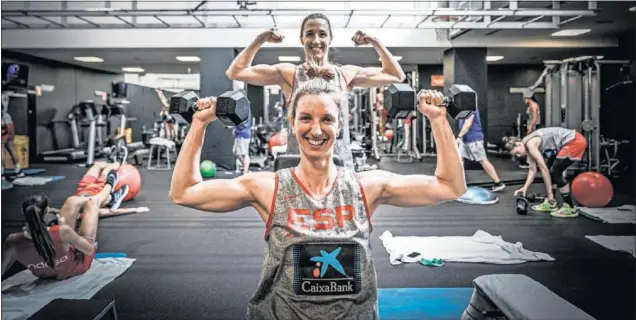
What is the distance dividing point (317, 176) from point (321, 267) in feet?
0.73

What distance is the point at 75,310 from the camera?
5.03 ft

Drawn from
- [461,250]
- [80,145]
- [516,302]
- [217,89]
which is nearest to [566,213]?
[461,250]

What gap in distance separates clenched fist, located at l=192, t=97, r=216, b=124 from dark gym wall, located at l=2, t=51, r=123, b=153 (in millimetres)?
8831

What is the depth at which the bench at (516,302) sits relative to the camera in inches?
51.6

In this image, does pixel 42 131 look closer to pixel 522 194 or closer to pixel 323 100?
pixel 522 194

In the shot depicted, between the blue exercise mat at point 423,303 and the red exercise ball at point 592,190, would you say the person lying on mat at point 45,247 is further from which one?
the red exercise ball at point 592,190

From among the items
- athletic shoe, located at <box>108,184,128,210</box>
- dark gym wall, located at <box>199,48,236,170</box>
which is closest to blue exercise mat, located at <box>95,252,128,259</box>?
athletic shoe, located at <box>108,184,128,210</box>

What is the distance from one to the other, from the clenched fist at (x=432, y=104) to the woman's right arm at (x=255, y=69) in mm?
778

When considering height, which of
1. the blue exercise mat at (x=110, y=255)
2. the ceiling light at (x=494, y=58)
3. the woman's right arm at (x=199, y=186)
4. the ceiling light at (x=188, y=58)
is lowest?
the blue exercise mat at (x=110, y=255)

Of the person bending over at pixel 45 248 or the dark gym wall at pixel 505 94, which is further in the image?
the dark gym wall at pixel 505 94

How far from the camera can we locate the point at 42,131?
9961mm

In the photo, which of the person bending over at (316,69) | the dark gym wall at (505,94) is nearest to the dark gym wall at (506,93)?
the dark gym wall at (505,94)

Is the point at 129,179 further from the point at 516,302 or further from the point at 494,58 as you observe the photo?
the point at 494,58

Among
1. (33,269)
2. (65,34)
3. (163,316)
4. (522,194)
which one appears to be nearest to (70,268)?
(33,269)
